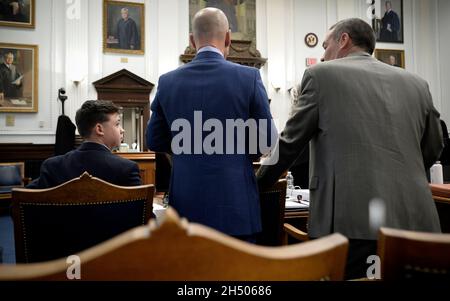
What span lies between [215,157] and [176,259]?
1019 millimetres


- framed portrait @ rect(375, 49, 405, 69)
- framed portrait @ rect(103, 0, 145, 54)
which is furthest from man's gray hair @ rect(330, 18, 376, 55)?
framed portrait @ rect(375, 49, 405, 69)

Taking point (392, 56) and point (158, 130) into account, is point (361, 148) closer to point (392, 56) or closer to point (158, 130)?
point (158, 130)

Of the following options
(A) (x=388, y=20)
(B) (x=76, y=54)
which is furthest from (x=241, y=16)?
(A) (x=388, y=20)

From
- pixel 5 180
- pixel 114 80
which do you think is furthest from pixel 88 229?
pixel 114 80

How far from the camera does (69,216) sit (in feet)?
5.19

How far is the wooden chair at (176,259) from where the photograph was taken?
58 cm

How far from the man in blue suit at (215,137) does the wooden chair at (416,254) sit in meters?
0.92

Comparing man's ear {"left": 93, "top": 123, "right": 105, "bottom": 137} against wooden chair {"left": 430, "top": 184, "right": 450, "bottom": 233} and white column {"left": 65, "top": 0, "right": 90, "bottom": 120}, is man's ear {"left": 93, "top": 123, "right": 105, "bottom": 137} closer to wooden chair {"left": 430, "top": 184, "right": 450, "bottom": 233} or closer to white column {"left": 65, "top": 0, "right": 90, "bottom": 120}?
wooden chair {"left": 430, "top": 184, "right": 450, "bottom": 233}

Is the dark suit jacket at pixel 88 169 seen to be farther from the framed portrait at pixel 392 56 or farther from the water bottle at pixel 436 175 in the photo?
the framed portrait at pixel 392 56

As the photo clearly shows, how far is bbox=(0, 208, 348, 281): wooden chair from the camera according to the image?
0.58 metres

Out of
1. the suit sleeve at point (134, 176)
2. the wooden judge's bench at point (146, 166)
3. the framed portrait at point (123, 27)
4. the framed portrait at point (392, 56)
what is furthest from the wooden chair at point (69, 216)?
the framed portrait at point (392, 56)
